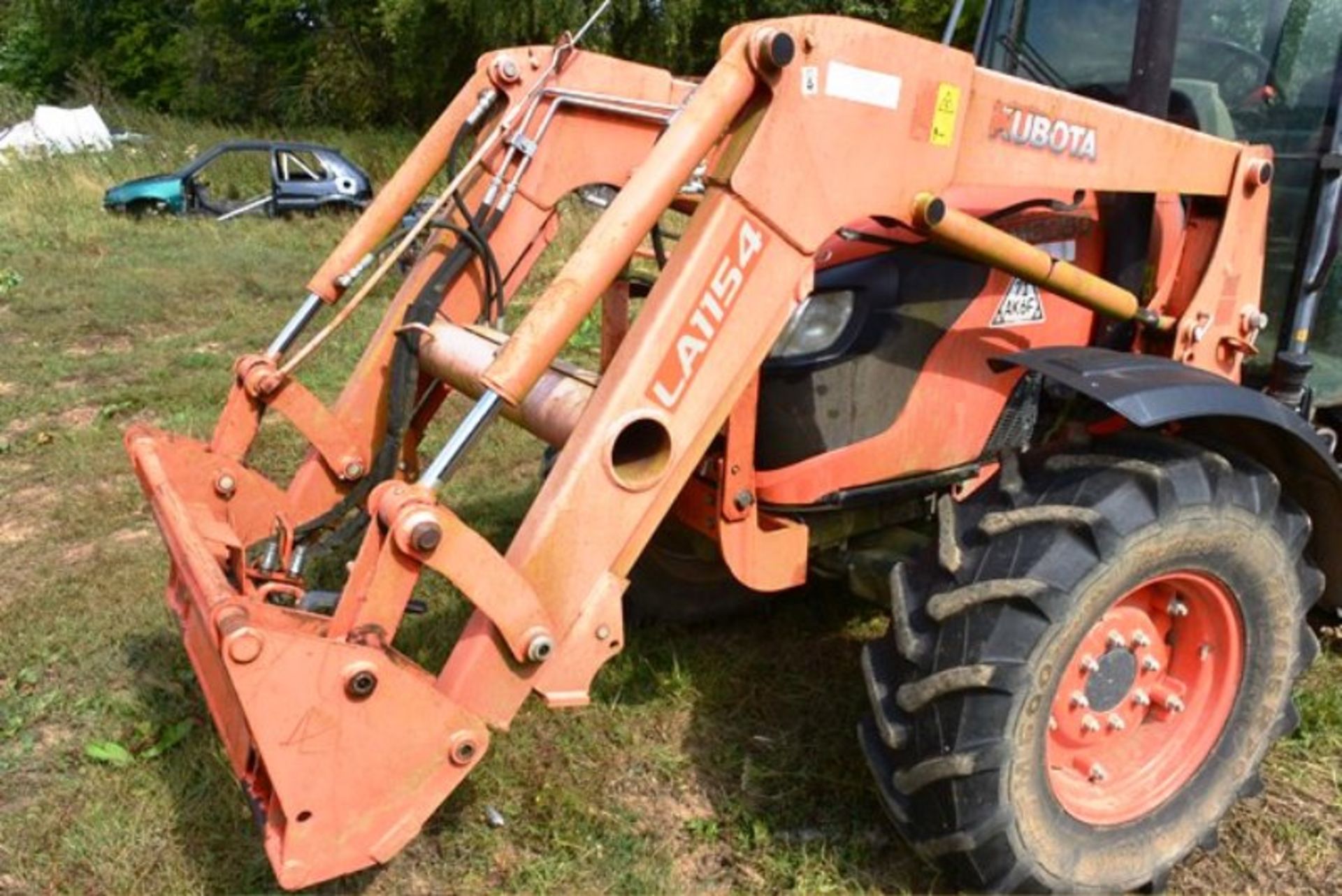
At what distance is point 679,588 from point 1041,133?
193 centimetres

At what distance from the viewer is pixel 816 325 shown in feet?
9.31

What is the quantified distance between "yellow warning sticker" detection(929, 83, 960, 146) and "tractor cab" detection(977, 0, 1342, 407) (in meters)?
1.05

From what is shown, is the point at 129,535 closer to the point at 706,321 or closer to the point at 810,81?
the point at 706,321

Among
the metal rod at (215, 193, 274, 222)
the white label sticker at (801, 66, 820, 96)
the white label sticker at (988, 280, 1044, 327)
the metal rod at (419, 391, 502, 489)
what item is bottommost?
the metal rod at (215, 193, 274, 222)

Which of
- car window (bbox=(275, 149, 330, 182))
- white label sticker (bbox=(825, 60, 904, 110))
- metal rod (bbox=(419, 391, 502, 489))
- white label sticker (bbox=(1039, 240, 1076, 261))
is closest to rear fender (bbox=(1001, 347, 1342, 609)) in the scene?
white label sticker (bbox=(1039, 240, 1076, 261))

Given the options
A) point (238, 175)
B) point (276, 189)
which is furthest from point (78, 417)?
point (238, 175)

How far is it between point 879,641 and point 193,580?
151cm

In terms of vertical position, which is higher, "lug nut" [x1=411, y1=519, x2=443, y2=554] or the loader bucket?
"lug nut" [x1=411, y1=519, x2=443, y2=554]

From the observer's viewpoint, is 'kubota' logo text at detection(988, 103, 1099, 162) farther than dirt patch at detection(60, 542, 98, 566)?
No

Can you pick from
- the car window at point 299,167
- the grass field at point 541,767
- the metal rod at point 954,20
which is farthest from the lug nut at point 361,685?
the car window at point 299,167

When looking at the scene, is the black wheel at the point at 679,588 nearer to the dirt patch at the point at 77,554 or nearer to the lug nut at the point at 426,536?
the lug nut at the point at 426,536

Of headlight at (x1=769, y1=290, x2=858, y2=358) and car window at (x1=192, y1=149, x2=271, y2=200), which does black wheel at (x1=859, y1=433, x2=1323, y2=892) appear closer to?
headlight at (x1=769, y1=290, x2=858, y2=358)

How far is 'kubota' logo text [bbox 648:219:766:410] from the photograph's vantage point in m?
2.20

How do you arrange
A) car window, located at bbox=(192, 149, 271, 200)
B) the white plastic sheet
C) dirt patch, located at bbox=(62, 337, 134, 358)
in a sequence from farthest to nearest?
the white plastic sheet → car window, located at bbox=(192, 149, 271, 200) → dirt patch, located at bbox=(62, 337, 134, 358)
